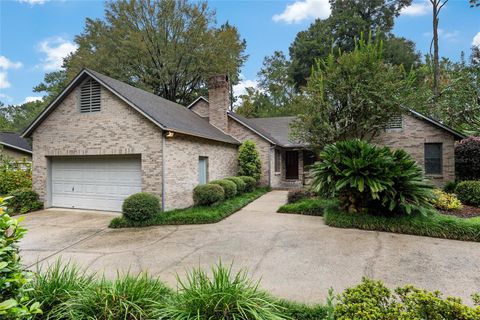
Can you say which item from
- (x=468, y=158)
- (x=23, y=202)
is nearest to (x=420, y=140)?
(x=468, y=158)

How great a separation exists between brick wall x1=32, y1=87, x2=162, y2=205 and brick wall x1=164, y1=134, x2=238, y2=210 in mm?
384

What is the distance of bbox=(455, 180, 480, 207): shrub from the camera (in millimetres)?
8508

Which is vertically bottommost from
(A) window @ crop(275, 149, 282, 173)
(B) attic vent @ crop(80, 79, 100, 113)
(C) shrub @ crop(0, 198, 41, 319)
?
(C) shrub @ crop(0, 198, 41, 319)

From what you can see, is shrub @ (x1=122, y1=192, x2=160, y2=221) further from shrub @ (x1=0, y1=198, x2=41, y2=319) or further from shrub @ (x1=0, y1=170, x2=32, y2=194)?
shrub @ (x1=0, y1=170, x2=32, y2=194)

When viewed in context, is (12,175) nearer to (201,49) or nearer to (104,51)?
(104,51)

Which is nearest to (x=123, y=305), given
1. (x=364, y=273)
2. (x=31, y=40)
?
(x=364, y=273)

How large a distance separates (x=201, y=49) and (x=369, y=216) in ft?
69.5

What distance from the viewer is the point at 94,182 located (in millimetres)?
9273

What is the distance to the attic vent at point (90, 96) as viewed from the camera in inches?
348

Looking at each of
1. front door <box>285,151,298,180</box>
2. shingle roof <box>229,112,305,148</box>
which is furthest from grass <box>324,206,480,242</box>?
front door <box>285,151,298,180</box>

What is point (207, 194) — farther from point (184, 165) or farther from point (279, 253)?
point (279, 253)

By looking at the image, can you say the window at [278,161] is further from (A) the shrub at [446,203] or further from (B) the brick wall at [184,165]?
(A) the shrub at [446,203]

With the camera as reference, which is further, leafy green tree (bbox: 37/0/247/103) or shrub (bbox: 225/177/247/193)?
leafy green tree (bbox: 37/0/247/103)

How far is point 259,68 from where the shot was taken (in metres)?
34.0
